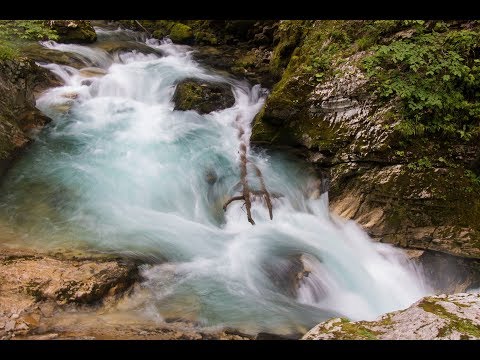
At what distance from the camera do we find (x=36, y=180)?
691 cm

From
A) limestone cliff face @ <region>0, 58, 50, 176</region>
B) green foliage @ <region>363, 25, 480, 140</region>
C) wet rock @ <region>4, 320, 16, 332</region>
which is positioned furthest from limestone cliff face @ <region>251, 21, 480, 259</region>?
wet rock @ <region>4, 320, 16, 332</region>

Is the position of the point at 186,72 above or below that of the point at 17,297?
above

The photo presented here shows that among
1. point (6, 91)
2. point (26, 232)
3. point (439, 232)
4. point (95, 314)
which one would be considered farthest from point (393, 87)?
point (6, 91)

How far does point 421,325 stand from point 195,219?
186 inches

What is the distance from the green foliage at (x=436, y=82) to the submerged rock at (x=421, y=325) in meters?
4.25

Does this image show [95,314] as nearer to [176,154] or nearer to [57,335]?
[57,335]

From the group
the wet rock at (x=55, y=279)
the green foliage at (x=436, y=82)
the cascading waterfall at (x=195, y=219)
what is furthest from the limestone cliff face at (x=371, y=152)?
the wet rock at (x=55, y=279)

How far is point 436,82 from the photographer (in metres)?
6.83

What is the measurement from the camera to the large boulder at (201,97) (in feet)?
32.7

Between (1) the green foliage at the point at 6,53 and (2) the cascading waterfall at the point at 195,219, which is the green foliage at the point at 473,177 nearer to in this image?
(2) the cascading waterfall at the point at 195,219

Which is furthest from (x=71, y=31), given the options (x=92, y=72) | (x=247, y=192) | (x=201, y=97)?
(x=247, y=192)

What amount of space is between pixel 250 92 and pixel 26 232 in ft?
23.9

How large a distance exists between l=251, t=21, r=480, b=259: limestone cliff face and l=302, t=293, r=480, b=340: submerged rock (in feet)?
11.5

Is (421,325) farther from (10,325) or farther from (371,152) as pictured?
(371,152)
